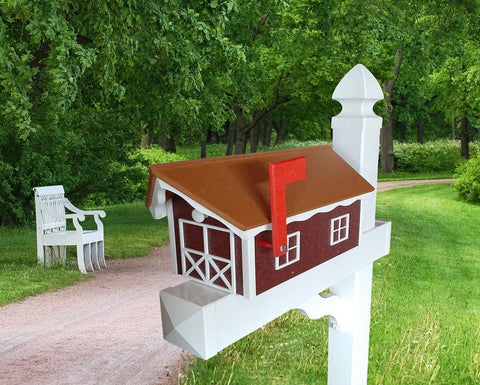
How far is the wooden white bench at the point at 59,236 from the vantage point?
22.3ft

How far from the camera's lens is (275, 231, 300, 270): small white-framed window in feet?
4.12

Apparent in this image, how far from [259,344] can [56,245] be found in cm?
414

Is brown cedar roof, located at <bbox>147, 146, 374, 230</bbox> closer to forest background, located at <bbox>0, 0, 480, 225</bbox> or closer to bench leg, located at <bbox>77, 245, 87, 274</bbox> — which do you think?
forest background, located at <bbox>0, 0, 480, 225</bbox>

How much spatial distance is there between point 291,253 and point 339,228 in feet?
0.87

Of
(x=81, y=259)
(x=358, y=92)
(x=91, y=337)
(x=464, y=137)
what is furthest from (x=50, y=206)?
(x=464, y=137)

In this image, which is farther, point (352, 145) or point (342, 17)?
point (342, 17)

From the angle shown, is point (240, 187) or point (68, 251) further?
point (68, 251)

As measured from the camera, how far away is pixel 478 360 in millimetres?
3803

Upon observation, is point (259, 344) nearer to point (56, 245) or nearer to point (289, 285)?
point (289, 285)

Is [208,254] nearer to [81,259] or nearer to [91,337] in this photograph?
[91,337]

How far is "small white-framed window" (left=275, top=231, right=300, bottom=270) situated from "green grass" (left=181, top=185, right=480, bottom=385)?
4.90 ft

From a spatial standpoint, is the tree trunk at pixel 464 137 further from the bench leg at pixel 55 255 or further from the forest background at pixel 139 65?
the bench leg at pixel 55 255

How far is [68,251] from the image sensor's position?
26.9 ft

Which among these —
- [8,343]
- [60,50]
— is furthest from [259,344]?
[60,50]
